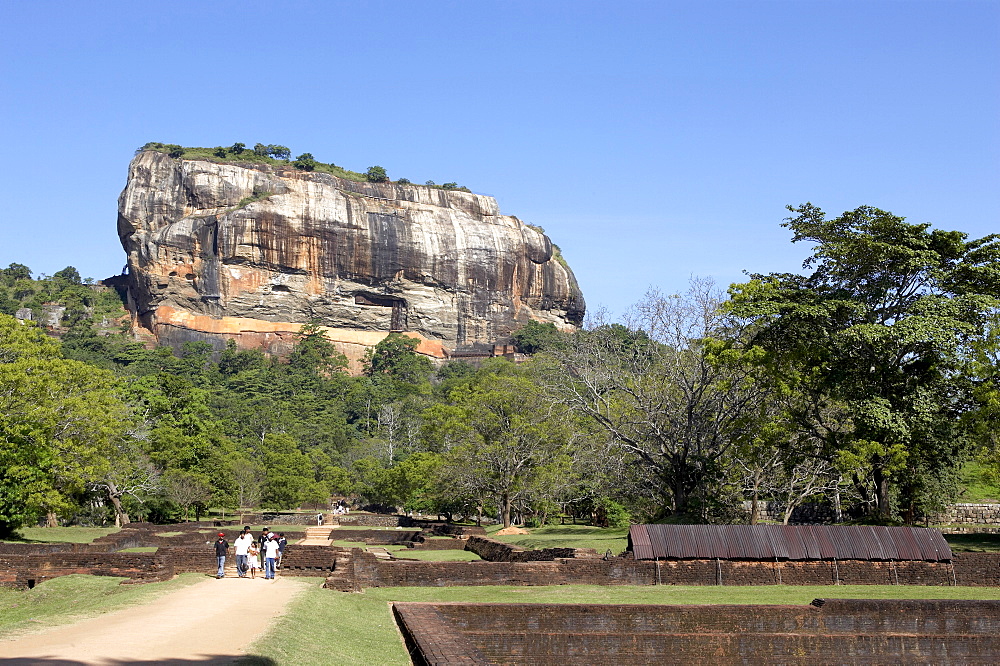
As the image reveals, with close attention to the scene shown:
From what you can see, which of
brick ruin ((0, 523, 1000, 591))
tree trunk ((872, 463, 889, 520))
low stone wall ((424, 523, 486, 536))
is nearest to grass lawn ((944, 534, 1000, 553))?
tree trunk ((872, 463, 889, 520))

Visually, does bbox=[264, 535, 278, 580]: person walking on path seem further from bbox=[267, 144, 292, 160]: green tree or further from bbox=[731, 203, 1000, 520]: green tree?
bbox=[267, 144, 292, 160]: green tree

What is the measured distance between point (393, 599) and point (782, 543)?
8159mm

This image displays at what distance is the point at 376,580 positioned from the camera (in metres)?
18.2

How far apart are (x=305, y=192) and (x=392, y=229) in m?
12.7

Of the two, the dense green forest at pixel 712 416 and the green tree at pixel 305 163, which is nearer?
the dense green forest at pixel 712 416

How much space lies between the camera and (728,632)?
565 inches

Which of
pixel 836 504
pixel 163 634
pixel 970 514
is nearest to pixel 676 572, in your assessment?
pixel 163 634

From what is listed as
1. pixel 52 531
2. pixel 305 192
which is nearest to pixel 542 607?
pixel 52 531

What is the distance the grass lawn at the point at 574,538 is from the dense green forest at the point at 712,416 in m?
1.94

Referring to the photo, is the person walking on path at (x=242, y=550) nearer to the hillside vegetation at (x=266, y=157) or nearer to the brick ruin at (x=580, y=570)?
the brick ruin at (x=580, y=570)

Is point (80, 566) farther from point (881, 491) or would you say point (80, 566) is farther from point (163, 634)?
point (881, 491)

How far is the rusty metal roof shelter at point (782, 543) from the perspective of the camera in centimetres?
1894

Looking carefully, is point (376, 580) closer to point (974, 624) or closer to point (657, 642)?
point (657, 642)

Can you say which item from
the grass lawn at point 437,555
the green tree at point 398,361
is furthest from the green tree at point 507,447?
the green tree at point 398,361
